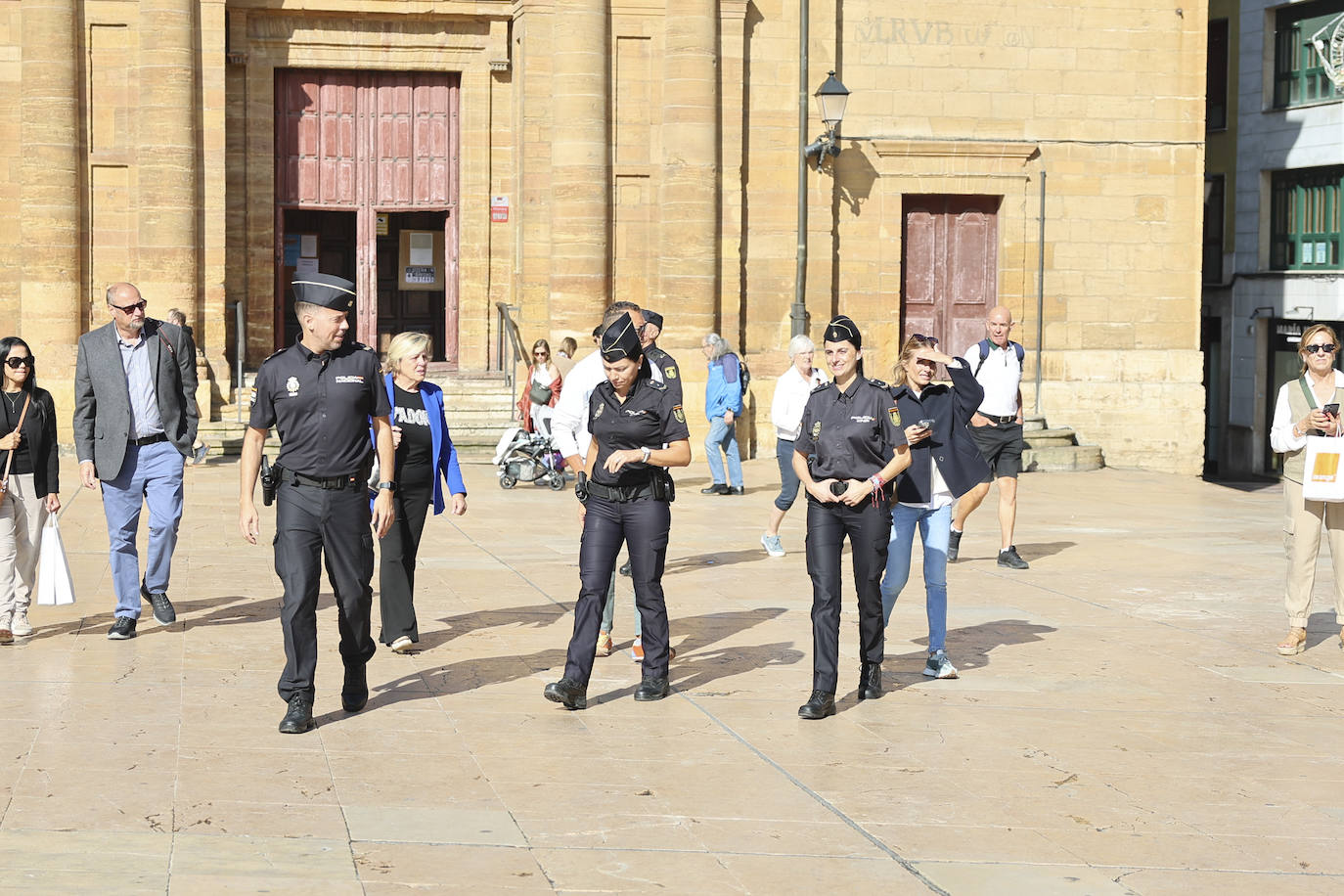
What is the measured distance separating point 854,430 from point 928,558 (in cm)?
110

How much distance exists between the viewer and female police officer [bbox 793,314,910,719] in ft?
27.1

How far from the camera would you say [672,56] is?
21.7 metres

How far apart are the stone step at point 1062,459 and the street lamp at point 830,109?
4.48 meters

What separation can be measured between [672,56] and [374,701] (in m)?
14.6

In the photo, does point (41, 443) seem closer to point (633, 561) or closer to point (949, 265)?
point (633, 561)

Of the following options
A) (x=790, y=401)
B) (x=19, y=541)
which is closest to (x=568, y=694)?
(x=19, y=541)

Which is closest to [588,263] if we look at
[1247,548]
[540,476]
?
[540,476]

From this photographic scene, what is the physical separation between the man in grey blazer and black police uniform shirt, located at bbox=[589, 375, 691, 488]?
2.89 m

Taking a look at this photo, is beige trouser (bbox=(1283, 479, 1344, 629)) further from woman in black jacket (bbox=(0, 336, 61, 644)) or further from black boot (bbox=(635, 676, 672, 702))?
woman in black jacket (bbox=(0, 336, 61, 644))

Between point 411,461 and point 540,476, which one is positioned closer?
point 411,461

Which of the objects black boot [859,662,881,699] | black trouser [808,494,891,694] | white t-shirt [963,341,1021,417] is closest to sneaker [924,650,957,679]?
black boot [859,662,881,699]

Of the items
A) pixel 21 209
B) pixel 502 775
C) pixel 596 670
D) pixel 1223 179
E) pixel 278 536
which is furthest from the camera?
pixel 1223 179

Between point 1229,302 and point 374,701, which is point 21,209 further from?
point 1229,302

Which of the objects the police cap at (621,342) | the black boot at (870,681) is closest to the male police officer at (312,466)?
the police cap at (621,342)
